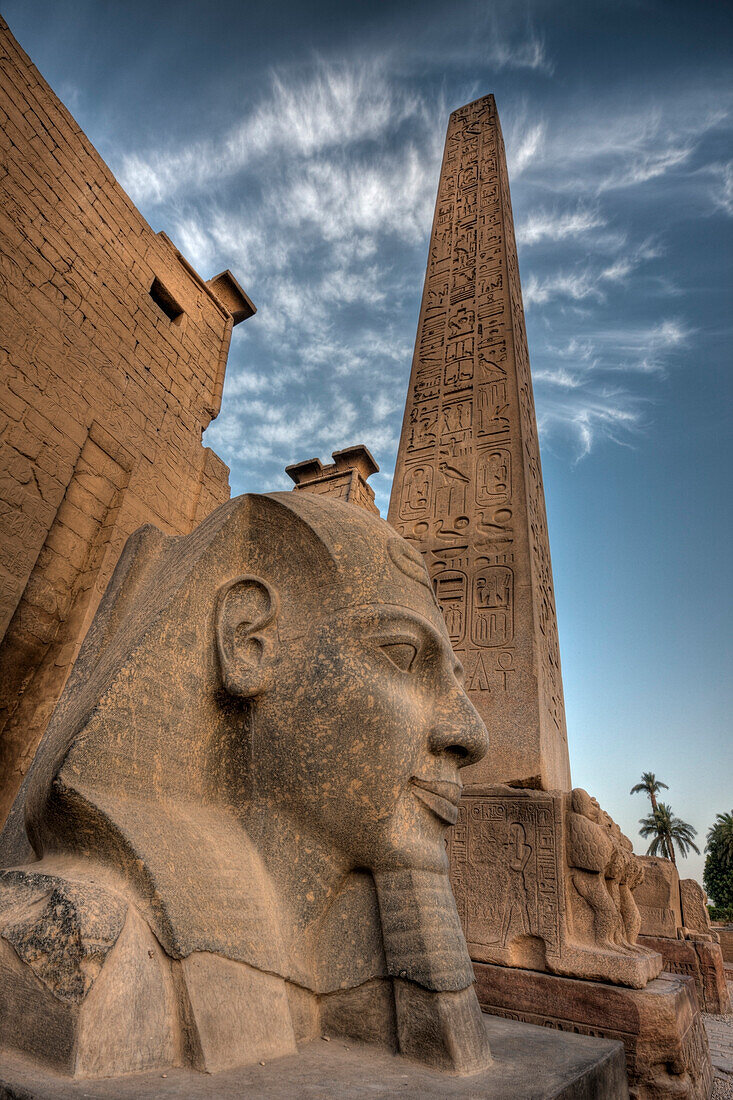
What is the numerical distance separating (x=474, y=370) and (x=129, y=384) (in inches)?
114

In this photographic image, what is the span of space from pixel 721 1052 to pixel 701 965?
2577mm

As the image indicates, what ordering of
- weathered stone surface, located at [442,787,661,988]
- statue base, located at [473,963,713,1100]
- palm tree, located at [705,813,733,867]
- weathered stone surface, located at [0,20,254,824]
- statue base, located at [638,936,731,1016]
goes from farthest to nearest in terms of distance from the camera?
palm tree, located at [705,813,733,867] → statue base, located at [638,936,731,1016] → weathered stone surface, located at [0,20,254,824] → weathered stone surface, located at [442,787,661,988] → statue base, located at [473,963,713,1100]

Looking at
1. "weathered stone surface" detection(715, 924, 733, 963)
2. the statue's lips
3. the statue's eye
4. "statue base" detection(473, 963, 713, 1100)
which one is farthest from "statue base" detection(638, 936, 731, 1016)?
the statue's eye

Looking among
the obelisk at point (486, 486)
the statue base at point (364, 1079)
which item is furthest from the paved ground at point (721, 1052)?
the statue base at point (364, 1079)

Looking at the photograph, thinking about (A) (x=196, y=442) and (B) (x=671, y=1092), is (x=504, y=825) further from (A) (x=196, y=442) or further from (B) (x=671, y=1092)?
(A) (x=196, y=442)

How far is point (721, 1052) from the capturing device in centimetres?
423

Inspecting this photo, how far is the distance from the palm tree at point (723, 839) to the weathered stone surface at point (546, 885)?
31.0m

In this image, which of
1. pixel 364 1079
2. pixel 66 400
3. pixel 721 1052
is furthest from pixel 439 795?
pixel 721 1052

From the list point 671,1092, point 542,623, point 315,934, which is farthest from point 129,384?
point 671,1092

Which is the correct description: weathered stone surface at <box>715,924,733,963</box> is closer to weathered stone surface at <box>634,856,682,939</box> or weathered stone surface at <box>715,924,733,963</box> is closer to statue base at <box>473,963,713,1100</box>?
weathered stone surface at <box>634,856,682,939</box>

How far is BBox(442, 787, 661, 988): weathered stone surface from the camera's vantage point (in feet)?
8.59

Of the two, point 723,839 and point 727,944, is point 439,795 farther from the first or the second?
point 723,839

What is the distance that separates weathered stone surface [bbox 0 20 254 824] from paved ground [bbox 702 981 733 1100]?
14.1ft

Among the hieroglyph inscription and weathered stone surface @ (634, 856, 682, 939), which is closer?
the hieroglyph inscription
